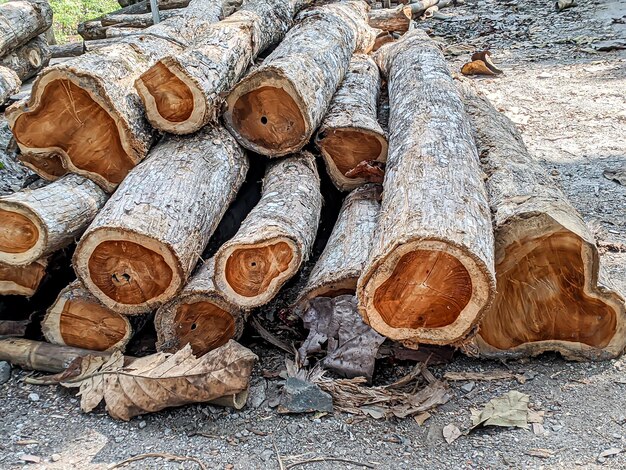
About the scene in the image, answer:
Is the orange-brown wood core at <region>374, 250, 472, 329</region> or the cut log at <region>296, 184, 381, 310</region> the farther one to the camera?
the cut log at <region>296, 184, 381, 310</region>

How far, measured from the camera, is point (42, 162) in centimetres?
379

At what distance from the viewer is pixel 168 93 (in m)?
3.55

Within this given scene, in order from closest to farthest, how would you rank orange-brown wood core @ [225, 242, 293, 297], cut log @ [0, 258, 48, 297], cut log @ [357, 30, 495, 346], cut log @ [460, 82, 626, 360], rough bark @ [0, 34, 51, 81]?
cut log @ [357, 30, 495, 346], cut log @ [460, 82, 626, 360], orange-brown wood core @ [225, 242, 293, 297], cut log @ [0, 258, 48, 297], rough bark @ [0, 34, 51, 81]

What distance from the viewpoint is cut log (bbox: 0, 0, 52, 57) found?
19.9 ft

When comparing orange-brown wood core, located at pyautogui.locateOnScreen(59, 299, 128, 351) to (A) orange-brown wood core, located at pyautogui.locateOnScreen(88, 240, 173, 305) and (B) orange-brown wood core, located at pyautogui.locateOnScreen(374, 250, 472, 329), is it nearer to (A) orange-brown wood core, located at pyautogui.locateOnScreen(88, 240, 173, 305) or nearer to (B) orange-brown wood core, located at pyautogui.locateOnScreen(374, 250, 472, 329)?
(A) orange-brown wood core, located at pyautogui.locateOnScreen(88, 240, 173, 305)

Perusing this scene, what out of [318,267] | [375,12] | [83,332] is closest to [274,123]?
[318,267]

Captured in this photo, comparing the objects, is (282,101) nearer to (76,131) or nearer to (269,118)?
(269,118)

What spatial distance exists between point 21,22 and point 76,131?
3.47 m

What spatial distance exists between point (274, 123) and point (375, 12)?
518cm

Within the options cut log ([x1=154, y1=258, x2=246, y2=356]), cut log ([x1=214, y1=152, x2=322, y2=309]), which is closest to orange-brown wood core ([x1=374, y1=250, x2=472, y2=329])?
cut log ([x1=214, y1=152, x2=322, y2=309])

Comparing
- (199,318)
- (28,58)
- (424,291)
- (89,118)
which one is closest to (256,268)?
(199,318)

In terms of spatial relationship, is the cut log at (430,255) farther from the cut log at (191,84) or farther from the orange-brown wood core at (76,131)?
the orange-brown wood core at (76,131)

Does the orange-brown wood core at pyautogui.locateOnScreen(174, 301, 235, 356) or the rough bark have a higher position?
the rough bark

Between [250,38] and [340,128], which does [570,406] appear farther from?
[250,38]
